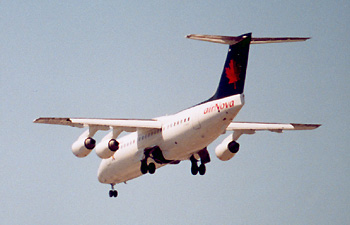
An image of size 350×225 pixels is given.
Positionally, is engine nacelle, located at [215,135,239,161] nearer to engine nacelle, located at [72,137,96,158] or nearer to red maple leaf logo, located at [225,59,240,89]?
red maple leaf logo, located at [225,59,240,89]

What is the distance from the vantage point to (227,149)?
144ft

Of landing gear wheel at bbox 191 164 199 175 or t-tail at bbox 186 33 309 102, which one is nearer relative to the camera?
t-tail at bbox 186 33 309 102

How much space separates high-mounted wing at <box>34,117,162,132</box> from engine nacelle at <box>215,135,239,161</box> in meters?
4.02

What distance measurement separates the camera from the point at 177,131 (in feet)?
133

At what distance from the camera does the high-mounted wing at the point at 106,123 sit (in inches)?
1625

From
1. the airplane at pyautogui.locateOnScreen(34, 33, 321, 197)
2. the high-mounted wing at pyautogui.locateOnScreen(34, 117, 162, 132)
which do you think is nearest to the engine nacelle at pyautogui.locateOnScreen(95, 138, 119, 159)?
the airplane at pyautogui.locateOnScreen(34, 33, 321, 197)

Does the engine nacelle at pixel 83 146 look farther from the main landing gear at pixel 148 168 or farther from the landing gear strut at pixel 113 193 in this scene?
the landing gear strut at pixel 113 193

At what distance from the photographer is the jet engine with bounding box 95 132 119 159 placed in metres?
42.1

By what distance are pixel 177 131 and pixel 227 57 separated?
4275 mm

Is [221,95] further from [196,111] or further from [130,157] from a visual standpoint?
[130,157]

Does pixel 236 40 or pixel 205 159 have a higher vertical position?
pixel 236 40

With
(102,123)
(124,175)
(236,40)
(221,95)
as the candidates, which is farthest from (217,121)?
(124,175)

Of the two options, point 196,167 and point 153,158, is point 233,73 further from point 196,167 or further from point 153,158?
point 196,167

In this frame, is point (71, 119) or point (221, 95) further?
point (71, 119)
